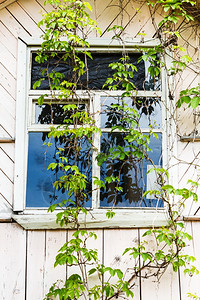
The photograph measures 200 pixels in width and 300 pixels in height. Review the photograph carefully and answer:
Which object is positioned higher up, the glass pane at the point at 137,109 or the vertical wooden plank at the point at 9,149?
the glass pane at the point at 137,109

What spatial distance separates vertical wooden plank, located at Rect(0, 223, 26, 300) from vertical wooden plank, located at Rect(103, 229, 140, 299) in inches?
24.8

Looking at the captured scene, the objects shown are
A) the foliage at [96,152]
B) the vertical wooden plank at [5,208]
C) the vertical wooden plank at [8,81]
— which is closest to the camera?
the foliage at [96,152]

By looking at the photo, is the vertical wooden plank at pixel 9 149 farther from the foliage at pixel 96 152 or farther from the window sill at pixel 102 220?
the window sill at pixel 102 220

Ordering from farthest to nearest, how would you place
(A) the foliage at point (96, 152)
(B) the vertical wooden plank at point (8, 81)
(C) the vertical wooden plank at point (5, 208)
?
(B) the vertical wooden plank at point (8, 81) → (C) the vertical wooden plank at point (5, 208) → (A) the foliage at point (96, 152)

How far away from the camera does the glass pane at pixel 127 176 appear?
3.08m

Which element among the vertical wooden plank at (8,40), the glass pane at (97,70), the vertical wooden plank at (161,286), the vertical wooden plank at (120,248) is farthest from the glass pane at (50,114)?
the vertical wooden plank at (161,286)

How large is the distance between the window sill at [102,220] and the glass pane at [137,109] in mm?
725

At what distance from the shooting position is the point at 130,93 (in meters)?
3.08

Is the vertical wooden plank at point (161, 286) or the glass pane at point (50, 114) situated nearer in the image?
the vertical wooden plank at point (161, 286)

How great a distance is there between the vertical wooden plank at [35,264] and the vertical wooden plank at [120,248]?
47 cm

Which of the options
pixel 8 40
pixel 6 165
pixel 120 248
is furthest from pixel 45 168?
pixel 8 40

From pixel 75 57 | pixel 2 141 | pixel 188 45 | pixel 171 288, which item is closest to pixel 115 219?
pixel 171 288

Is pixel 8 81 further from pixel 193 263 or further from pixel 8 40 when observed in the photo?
pixel 193 263

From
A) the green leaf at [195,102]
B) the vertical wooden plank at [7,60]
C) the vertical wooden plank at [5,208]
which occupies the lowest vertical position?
the vertical wooden plank at [5,208]
